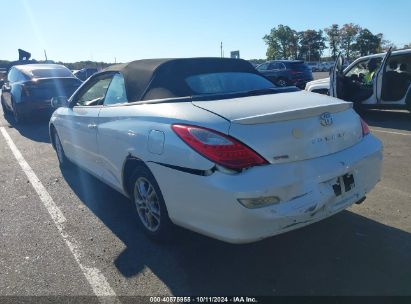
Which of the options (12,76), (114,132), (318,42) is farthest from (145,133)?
(318,42)

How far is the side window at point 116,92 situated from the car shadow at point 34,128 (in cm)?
483

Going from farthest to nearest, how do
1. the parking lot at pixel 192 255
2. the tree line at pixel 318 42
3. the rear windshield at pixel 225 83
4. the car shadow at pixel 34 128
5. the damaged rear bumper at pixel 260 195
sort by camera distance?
1. the tree line at pixel 318 42
2. the car shadow at pixel 34 128
3. the rear windshield at pixel 225 83
4. the parking lot at pixel 192 255
5. the damaged rear bumper at pixel 260 195

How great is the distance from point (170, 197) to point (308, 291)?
3.95 ft

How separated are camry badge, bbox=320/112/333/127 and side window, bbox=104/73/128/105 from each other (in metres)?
1.94

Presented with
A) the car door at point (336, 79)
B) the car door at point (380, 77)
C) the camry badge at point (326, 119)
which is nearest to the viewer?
the camry badge at point (326, 119)

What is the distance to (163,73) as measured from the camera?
385 cm

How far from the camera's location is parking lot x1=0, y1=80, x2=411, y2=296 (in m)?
2.84

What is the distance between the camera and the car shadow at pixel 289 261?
2783 mm

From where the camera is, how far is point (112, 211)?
14.4 feet

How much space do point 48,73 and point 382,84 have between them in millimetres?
8919

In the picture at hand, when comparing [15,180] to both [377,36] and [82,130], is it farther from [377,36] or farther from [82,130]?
[377,36]

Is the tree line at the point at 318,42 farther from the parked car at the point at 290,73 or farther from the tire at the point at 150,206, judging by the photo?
the tire at the point at 150,206

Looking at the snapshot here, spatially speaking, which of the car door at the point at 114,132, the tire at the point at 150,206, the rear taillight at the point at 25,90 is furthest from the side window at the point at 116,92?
the rear taillight at the point at 25,90

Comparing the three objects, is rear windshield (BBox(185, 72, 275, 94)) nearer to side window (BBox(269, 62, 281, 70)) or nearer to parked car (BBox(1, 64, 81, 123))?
parked car (BBox(1, 64, 81, 123))
